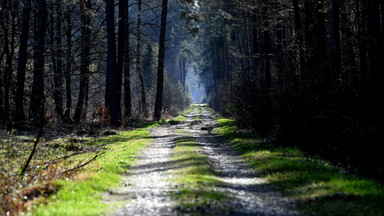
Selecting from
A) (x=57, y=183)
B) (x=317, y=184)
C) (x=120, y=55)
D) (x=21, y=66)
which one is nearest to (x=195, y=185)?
(x=317, y=184)

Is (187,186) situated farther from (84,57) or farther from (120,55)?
(120,55)

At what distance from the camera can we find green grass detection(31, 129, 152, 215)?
6.83m

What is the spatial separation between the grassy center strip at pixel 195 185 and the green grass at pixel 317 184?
1.51 meters

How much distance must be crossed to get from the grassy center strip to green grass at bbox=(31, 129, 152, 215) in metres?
1.45

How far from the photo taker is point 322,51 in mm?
12445

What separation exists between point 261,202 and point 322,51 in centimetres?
671

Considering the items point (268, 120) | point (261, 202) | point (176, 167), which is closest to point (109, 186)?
point (176, 167)

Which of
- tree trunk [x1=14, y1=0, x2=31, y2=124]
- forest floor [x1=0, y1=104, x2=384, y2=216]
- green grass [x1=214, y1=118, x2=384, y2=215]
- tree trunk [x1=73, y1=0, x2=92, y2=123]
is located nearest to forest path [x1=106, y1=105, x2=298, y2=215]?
forest floor [x1=0, y1=104, x2=384, y2=216]

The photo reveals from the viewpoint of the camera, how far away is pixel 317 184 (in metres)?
8.36

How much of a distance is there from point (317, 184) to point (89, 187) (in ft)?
16.2

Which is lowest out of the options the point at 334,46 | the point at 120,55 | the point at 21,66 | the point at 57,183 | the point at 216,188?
the point at 216,188

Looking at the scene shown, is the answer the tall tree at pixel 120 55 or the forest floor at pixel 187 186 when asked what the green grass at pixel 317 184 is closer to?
the forest floor at pixel 187 186

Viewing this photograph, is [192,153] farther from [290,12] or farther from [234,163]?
[290,12]

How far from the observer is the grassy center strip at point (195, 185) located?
7.07m
